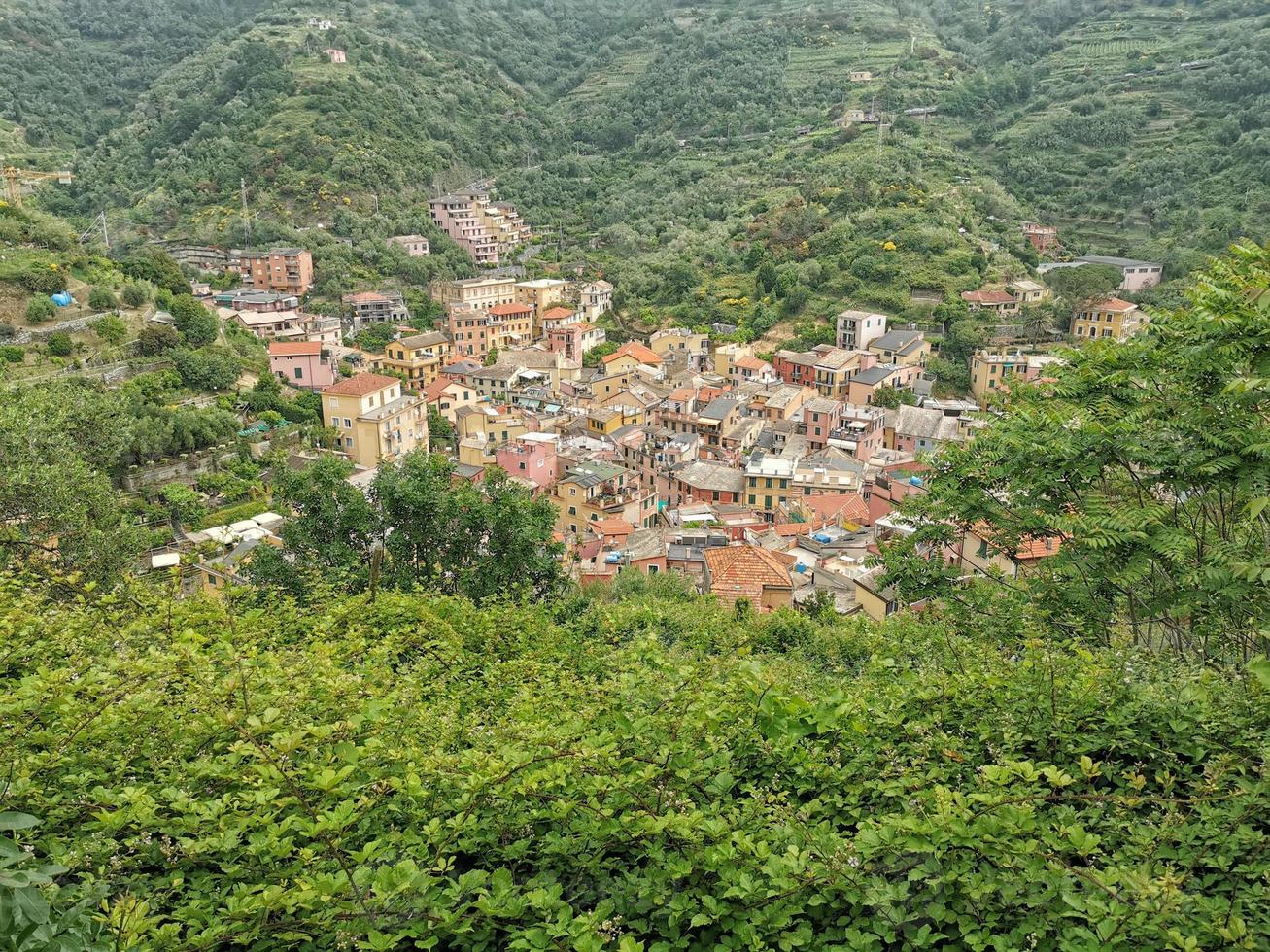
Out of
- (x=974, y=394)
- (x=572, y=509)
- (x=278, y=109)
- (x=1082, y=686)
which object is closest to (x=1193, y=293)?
(x=1082, y=686)

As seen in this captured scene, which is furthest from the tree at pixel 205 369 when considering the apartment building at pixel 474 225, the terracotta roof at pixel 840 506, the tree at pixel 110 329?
the apartment building at pixel 474 225

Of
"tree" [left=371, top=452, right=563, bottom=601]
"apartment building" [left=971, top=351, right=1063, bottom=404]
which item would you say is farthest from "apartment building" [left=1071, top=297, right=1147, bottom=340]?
"tree" [left=371, top=452, right=563, bottom=601]

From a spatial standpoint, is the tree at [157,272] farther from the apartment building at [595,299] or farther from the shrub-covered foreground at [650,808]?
the shrub-covered foreground at [650,808]

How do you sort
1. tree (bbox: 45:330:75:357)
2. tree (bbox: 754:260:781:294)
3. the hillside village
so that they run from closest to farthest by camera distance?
the hillside village → tree (bbox: 45:330:75:357) → tree (bbox: 754:260:781:294)

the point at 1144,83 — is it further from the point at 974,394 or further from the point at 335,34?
the point at 335,34

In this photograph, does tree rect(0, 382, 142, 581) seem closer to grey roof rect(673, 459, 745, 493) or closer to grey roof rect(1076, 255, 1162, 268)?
grey roof rect(673, 459, 745, 493)
